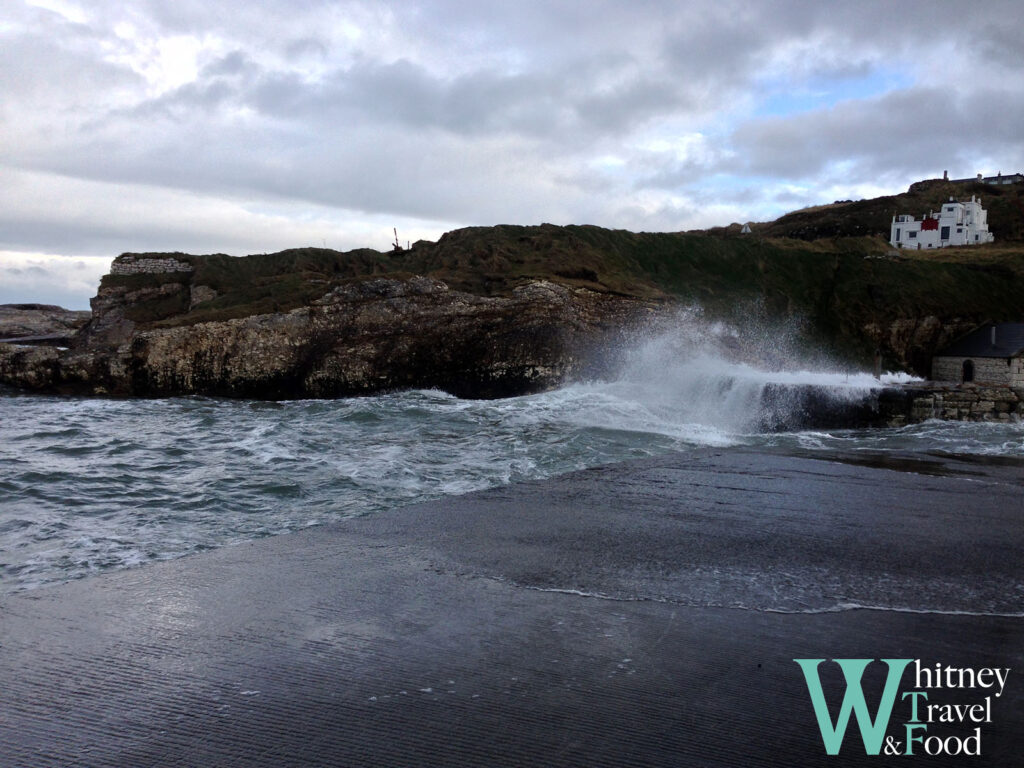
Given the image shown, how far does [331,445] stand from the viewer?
12.8 meters

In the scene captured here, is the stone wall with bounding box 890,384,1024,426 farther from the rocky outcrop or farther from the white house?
the white house

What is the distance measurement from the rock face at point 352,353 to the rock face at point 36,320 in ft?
70.3

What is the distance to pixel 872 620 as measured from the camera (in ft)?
16.3

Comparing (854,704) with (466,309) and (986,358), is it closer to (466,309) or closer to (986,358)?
(466,309)

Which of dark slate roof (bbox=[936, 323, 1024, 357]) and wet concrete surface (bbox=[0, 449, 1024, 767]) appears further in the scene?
dark slate roof (bbox=[936, 323, 1024, 357])

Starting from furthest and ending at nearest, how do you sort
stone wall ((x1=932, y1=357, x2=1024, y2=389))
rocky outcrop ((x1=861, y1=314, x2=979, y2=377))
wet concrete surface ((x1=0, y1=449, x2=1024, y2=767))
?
rocky outcrop ((x1=861, y1=314, x2=979, y2=377)) → stone wall ((x1=932, y1=357, x2=1024, y2=389)) → wet concrete surface ((x1=0, y1=449, x2=1024, y2=767))

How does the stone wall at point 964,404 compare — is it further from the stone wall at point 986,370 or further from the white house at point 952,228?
the white house at point 952,228

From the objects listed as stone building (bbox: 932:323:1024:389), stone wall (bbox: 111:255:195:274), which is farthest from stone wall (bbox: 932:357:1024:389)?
stone wall (bbox: 111:255:195:274)

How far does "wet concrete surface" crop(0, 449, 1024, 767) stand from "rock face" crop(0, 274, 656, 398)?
44.1ft

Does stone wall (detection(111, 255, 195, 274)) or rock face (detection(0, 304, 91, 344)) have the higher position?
stone wall (detection(111, 255, 195, 274))

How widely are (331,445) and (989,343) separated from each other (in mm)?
27784

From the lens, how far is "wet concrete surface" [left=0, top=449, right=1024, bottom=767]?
3.48 metres

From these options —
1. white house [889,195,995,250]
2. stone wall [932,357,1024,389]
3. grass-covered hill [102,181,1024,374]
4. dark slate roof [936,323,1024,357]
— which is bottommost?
stone wall [932,357,1024,389]

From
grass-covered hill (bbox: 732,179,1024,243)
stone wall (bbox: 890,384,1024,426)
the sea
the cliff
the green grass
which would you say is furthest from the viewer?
grass-covered hill (bbox: 732,179,1024,243)
